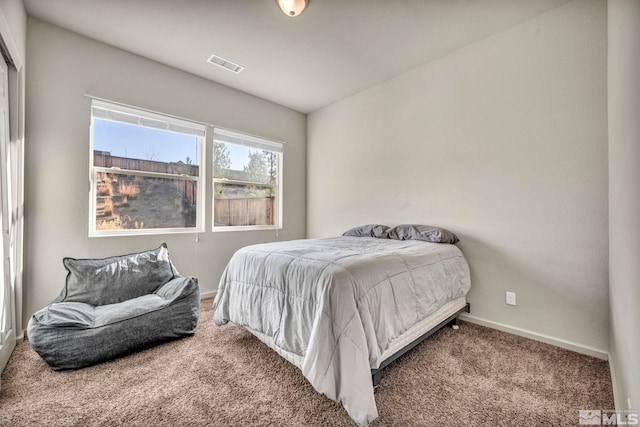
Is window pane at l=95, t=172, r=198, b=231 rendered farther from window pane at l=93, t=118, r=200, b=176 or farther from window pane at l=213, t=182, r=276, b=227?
window pane at l=213, t=182, r=276, b=227

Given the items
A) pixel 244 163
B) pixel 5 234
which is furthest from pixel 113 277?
pixel 244 163

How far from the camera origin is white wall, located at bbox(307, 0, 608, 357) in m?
2.04

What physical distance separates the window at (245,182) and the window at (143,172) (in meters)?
0.26

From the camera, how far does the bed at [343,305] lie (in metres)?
1.34

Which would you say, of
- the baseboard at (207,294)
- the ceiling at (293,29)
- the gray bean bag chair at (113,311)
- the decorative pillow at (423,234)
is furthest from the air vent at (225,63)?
the baseboard at (207,294)

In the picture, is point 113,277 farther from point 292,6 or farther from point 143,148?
point 292,6

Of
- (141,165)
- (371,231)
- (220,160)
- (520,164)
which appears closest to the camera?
(520,164)

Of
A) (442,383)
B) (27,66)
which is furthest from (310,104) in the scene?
(442,383)

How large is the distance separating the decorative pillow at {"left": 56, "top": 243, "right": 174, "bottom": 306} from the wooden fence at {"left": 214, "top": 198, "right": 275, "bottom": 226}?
1068 millimetres

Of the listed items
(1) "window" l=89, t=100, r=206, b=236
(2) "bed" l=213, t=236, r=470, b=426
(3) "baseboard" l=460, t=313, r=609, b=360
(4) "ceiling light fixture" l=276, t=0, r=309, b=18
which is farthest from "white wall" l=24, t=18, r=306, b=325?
(3) "baseboard" l=460, t=313, r=609, b=360

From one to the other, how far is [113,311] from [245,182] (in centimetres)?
219

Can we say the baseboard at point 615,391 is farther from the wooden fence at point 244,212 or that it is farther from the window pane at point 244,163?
the window pane at point 244,163

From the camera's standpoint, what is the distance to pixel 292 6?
2.11 m

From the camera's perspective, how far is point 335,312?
139 centimetres
